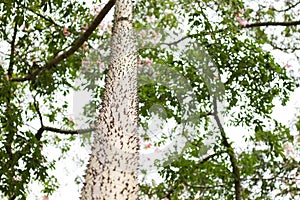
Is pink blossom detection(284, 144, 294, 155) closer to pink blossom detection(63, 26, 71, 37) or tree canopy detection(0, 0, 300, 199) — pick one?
tree canopy detection(0, 0, 300, 199)

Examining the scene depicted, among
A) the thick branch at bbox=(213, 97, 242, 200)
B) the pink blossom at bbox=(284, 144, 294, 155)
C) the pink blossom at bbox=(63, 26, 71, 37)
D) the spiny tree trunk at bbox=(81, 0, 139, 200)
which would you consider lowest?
the spiny tree trunk at bbox=(81, 0, 139, 200)

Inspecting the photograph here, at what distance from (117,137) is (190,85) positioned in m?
4.21

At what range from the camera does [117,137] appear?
2227 mm

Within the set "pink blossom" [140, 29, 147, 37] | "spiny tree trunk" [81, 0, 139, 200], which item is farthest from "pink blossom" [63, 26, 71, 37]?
"spiny tree trunk" [81, 0, 139, 200]

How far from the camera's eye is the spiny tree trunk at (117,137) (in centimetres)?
201

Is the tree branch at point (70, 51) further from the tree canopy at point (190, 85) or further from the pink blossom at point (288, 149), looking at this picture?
the pink blossom at point (288, 149)

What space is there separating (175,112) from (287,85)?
65.0 inches

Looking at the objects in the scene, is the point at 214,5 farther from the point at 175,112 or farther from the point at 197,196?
the point at 197,196

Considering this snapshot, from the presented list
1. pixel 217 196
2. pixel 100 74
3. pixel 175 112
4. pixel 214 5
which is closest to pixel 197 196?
pixel 217 196

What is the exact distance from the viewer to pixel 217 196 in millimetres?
7676

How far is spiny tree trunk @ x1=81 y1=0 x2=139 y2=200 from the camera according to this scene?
2.01m

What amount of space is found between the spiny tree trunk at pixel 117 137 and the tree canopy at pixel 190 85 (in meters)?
2.65

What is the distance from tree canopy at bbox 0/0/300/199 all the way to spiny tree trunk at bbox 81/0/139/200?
8.71 ft

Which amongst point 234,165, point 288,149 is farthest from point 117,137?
point 288,149
